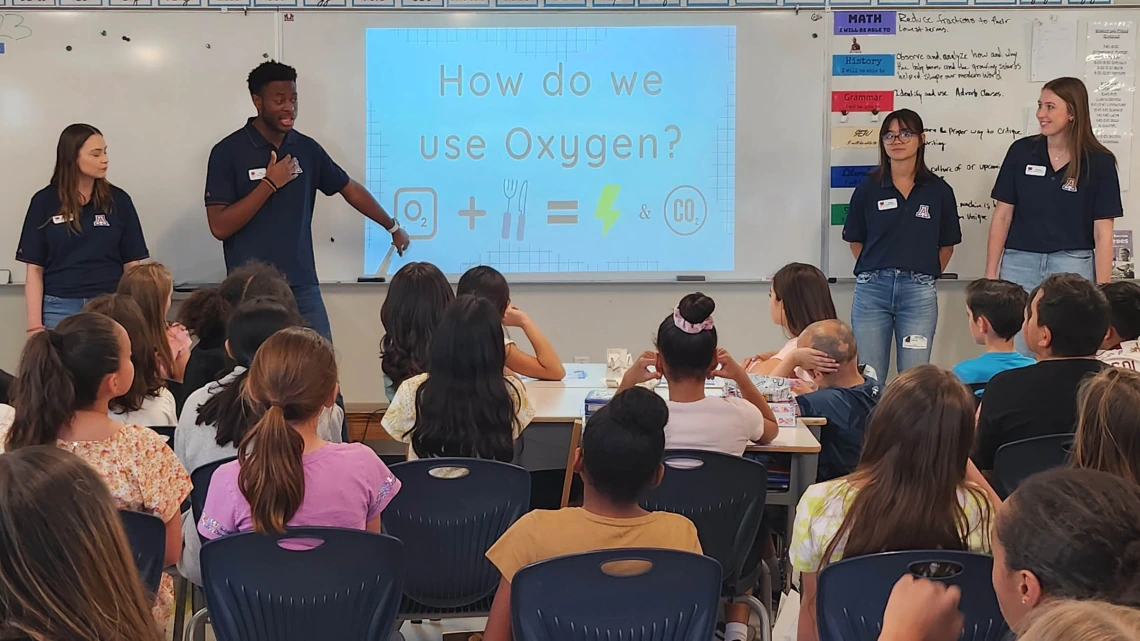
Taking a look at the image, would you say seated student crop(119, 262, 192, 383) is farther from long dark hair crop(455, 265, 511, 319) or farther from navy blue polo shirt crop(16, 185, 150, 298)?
navy blue polo shirt crop(16, 185, 150, 298)

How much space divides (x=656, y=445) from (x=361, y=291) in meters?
3.35

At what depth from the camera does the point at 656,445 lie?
202 cm

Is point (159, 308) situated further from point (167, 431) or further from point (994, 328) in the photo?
point (994, 328)

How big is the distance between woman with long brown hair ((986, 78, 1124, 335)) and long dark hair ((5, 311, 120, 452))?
3.99m

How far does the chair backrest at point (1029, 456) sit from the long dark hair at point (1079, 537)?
1.08 m

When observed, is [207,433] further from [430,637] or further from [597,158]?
[597,158]

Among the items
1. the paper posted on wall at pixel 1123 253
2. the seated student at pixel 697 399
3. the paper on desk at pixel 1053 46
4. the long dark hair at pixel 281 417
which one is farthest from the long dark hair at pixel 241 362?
the paper posted on wall at pixel 1123 253

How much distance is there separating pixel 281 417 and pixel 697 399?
115 centimetres

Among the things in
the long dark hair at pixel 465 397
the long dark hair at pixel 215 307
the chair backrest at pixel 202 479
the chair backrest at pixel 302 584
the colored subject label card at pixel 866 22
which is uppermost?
the colored subject label card at pixel 866 22

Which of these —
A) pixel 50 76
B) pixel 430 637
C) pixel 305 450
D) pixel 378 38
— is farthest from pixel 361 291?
pixel 305 450

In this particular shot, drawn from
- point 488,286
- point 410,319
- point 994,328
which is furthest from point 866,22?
point 410,319

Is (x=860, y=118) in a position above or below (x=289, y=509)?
above

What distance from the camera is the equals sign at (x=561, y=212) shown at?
16.7ft

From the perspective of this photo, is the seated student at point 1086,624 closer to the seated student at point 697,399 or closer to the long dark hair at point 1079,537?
the long dark hair at point 1079,537
